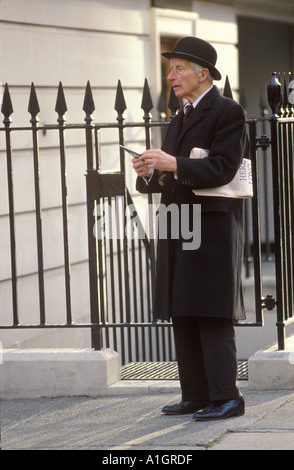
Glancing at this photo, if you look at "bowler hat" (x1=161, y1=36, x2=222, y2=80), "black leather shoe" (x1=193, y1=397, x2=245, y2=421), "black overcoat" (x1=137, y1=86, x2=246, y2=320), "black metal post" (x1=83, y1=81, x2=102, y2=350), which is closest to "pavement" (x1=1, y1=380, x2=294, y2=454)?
"black leather shoe" (x1=193, y1=397, x2=245, y2=421)

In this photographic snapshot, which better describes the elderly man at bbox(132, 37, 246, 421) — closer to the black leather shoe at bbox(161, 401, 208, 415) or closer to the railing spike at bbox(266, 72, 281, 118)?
the black leather shoe at bbox(161, 401, 208, 415)

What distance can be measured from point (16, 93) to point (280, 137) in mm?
3249

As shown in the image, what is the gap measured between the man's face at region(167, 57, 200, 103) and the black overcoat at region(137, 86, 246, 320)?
2.8 inches

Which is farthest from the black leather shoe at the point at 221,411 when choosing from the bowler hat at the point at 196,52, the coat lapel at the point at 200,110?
the bowler hat at the point at 196,52

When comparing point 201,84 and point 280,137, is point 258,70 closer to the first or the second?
point 280,137

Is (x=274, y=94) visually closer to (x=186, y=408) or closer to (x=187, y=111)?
(x=187, y=111)

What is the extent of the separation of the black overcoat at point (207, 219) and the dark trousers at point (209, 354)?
105 millimetres

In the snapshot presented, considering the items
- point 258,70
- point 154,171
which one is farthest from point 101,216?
point 258,70

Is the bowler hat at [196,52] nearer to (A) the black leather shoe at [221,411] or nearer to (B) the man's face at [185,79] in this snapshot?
(B) the man's face at [185,79]

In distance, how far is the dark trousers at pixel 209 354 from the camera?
5.06 m

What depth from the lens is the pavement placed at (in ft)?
15.0

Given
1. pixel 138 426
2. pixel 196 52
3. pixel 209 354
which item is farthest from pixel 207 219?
pixel 138 426

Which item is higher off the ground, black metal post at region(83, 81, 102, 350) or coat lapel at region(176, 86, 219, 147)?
coat lapel at region(176, 86, 219, 147)

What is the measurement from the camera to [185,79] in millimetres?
5020
